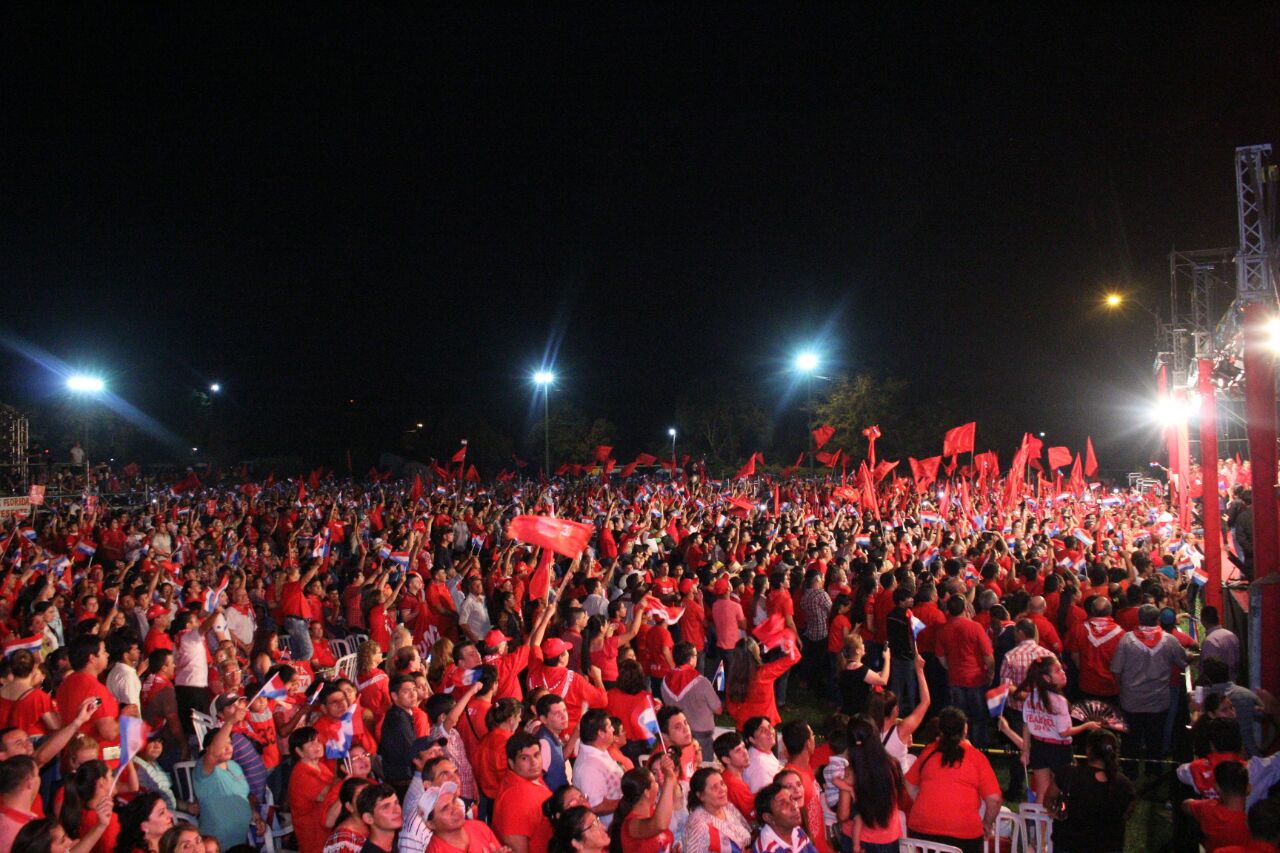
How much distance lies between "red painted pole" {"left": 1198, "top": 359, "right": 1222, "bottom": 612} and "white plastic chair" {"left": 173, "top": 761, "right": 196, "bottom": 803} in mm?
9441

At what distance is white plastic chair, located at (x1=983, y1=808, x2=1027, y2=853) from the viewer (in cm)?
504

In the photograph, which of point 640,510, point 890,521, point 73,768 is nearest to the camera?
point 73,768

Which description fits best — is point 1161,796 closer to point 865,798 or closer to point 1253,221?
point 865,798

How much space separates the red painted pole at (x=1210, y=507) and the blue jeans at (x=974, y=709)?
2764 mm

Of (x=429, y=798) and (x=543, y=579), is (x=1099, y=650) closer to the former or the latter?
(x=543, y=579)

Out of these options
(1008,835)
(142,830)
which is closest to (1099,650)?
(1008,835)

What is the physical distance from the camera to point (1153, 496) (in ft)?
83.1

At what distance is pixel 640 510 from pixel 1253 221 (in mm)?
13923

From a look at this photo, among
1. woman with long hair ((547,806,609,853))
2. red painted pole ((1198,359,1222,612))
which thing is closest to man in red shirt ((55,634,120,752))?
woman with long hair ((547,806,609,853))

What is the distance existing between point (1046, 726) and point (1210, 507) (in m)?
5.69

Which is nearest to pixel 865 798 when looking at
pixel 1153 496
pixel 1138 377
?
pixel 1153 496

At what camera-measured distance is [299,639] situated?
9484 millimetres

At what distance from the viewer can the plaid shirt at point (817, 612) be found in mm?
10656

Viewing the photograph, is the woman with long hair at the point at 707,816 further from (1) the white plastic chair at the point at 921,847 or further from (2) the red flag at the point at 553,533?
(2) the red flag at the point at 553,533
